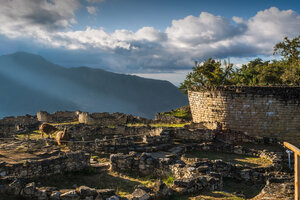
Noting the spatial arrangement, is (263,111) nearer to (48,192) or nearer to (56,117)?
(48,192)

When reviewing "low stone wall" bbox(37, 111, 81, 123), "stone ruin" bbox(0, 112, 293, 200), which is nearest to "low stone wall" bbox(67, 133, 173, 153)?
"stone ruin" bbox(0, 112, 293, 200)

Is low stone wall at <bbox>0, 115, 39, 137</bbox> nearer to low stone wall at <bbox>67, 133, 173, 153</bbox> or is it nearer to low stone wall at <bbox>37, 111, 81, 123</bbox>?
low stone wall at <bbox>37, 111, 81, 123</bbox>

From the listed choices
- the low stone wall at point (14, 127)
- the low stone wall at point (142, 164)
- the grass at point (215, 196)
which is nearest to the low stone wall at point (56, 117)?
the low stone wall at point (14, 127)

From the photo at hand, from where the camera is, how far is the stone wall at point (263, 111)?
21.7 m

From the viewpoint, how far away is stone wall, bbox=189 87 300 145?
21.7 meters

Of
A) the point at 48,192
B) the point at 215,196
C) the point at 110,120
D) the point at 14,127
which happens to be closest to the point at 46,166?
the point at 48,192

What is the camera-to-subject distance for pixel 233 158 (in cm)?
1627

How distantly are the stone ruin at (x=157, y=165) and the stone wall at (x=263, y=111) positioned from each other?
4.00 ft

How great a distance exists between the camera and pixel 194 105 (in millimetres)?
26172

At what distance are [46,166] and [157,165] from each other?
4938 mm

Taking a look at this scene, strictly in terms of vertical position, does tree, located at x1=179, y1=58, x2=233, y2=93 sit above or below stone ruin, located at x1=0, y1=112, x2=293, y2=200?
above

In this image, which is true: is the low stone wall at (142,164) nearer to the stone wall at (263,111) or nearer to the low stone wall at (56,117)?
the stone wall at (263,111)

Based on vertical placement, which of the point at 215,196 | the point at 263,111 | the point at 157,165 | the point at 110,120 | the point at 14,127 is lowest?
the point at 215,196

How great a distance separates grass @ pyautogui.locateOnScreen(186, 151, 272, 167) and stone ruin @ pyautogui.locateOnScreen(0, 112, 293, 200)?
1.60ft
